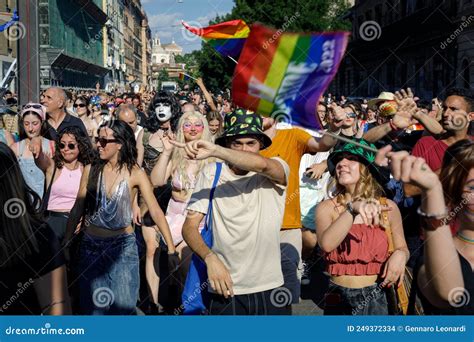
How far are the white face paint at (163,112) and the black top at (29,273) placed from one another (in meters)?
4.84

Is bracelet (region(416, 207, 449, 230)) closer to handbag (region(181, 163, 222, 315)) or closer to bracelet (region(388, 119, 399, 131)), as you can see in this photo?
handbag (region(181, 163, 222, 315))

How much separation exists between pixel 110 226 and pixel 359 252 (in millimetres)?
1790

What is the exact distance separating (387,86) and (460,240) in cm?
4558

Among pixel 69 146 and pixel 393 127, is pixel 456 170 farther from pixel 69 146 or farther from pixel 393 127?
pixel 69 146

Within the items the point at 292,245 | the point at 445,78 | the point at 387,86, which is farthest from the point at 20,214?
the point at 387,86

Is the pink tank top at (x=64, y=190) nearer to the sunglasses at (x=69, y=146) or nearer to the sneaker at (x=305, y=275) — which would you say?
the sunglasses at (x=69, y=146)

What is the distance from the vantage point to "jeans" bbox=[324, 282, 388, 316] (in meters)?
3.74

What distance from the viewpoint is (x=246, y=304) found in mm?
3490

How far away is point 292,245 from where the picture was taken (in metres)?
4.91

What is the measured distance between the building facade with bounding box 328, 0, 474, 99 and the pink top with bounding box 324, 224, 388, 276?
1928 cm

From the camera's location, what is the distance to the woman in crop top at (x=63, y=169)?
5.53m

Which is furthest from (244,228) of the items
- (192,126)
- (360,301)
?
(192,126)
